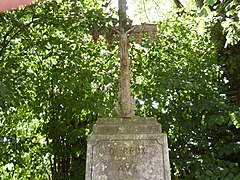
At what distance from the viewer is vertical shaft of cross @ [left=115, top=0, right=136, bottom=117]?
289 centimetres

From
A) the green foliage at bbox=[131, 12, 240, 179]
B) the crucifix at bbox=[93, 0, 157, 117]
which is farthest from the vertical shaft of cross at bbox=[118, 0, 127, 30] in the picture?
the green foliage at bbox=[131, 12, 240, 179]

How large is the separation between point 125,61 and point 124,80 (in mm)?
202

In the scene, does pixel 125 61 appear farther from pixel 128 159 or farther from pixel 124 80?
pixel 128 159

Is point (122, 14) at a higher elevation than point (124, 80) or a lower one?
higher

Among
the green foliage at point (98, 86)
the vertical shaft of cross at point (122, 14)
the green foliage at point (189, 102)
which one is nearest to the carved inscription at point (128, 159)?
the vertical shaft of cross at point (122, 14)

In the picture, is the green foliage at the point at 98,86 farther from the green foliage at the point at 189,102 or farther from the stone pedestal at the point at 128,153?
the stone pedestal at the point at 128,153

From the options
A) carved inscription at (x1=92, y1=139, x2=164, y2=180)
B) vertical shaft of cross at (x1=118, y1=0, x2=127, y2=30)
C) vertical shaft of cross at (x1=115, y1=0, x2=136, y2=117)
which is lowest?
carved inscription at (x1=92, y1=139, x2=164, y2=180)

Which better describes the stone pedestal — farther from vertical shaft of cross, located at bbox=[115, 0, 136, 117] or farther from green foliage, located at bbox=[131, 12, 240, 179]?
green foliage, located at bbox=[131, 12, 240, 179]

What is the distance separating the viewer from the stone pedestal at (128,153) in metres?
2.51

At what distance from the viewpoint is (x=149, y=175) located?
251 centimetres

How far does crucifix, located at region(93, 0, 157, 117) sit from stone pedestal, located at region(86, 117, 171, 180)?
223mm

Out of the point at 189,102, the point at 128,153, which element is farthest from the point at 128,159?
the point at 189,102

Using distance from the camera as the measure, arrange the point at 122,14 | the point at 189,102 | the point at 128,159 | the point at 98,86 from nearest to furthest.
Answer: the point at 128,159 < the point at 122,14 < the point at 189,102 < the point at 98,86

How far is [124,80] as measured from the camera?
9.90 ft
